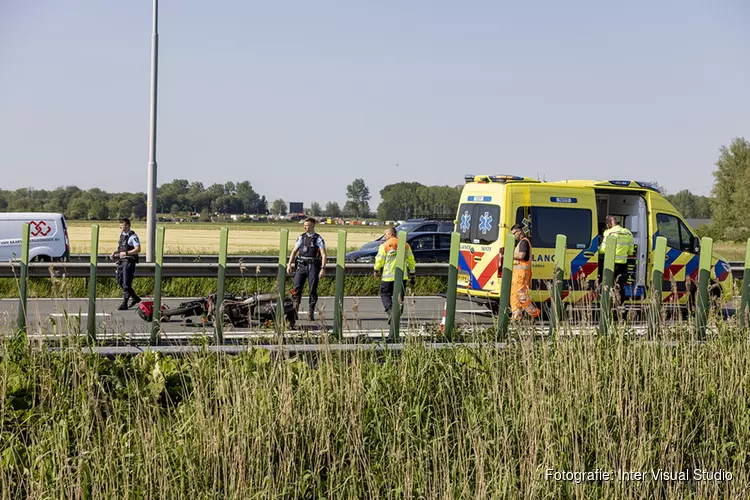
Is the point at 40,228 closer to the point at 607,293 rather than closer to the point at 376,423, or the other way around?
the point at 607,293

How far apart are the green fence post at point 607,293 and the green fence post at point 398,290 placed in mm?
1799

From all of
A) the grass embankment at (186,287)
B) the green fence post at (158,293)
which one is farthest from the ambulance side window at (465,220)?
the green fence post at (158,293)

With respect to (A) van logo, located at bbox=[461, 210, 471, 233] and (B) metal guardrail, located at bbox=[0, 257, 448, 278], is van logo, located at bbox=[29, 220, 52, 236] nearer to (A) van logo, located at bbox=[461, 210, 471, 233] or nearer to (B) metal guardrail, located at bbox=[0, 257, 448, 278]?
(B) metal guardrail, located at bbox=[0, 257, 448, 278]

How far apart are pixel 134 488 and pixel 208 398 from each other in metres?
0.89

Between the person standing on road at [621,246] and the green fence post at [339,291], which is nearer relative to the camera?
the green fence post at [339,291]

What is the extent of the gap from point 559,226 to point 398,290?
6496 millimetres

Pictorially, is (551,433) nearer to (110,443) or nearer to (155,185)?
(110,443)

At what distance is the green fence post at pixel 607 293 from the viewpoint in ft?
25.6

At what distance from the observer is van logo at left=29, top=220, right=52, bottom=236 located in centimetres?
2366

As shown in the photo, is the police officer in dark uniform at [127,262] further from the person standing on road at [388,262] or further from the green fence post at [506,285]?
the green fence post at [506,285]

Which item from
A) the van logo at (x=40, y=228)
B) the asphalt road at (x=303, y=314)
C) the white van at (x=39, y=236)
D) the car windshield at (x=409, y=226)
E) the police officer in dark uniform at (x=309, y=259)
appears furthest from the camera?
the car windshield at (x=409, y=226)

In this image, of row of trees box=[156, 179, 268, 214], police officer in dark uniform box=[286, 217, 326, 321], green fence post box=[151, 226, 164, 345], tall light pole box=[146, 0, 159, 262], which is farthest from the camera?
row of trees box=[156, 179, 268, 214]

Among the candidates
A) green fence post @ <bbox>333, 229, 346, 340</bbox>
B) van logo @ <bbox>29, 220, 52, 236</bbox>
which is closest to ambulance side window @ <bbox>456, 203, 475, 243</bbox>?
green fence post @ <bbox>333, 229, 346, 340</bbox>

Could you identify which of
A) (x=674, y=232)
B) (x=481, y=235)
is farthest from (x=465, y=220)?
(x=674, y=232)
